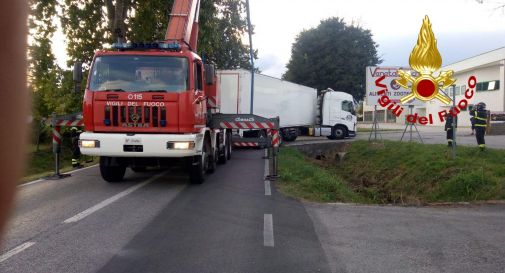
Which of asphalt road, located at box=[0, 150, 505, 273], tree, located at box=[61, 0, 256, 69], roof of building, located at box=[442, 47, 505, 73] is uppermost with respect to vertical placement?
roof of building, located at box=[442, 47, 505, 73]

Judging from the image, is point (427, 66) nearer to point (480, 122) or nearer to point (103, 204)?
point (480, 122)

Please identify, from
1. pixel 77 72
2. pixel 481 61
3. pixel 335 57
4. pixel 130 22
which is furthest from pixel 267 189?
pixel 481 61

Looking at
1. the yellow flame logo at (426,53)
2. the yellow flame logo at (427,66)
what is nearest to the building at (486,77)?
the yellow flame logo at (427,66)

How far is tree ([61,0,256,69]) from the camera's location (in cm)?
1983

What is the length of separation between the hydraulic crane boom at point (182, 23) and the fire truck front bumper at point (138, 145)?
12.1 feet

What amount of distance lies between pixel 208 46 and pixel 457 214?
14.6 metres

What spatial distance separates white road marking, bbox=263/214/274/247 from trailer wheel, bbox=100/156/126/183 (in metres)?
4.46

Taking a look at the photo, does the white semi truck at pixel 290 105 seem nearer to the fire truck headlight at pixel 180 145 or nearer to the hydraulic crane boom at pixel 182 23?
the hydraulic crane boom at pixel 182 23

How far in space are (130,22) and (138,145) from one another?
15057 millimetres

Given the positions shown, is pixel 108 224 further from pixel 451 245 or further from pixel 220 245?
pixel 451 245

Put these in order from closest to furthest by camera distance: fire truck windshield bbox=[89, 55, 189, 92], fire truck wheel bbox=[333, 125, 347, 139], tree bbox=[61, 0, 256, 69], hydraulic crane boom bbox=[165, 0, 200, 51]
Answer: fire truck windshield bbox=[89, 55, 189, 92] < hydraulic crane boom bbox=[165, 0, 200, 51] < tree bbox=[61, 0, 256, 69] < fire truck wheel bbox=[333, 125, 347, 139]

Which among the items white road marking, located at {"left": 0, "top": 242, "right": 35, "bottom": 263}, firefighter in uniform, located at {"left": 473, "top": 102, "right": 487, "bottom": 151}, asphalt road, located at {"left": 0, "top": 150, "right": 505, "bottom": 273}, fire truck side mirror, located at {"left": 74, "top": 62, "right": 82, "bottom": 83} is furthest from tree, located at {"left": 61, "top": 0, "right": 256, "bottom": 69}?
white road marking, located at {"left": 0, "top": 242, "right": 35, "bottom": 263}

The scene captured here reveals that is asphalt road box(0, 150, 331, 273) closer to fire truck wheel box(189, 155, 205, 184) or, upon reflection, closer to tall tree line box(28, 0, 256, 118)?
fire truck wheel box(189, 155, 205, 184)

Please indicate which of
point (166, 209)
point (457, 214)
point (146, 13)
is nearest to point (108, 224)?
point (166, 209)
